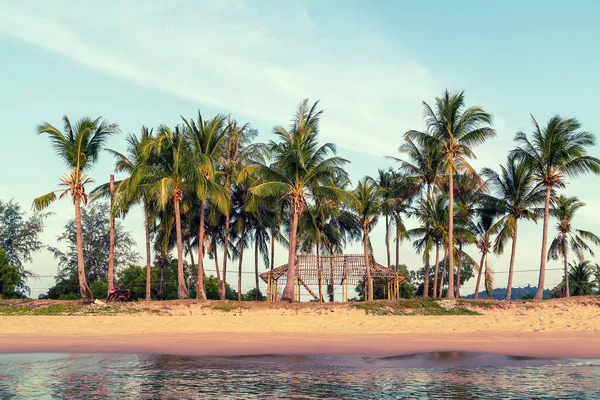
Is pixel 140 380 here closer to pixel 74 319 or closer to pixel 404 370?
pixel 404 370

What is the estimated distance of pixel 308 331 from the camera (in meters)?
20.8

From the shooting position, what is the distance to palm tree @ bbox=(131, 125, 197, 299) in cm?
2967

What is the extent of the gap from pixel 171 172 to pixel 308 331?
14.6 m

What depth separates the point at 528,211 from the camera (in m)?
38.2

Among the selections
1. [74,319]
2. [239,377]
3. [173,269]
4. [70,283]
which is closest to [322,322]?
[74,319]

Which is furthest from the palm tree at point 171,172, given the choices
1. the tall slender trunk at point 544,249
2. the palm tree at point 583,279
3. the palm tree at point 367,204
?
the palm tree at point 583,279

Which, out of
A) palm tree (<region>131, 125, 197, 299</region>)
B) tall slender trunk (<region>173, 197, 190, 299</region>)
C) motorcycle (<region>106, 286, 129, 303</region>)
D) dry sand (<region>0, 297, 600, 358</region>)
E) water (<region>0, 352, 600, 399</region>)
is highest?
palm tree (<region>131, 125, 197, 299</region>)

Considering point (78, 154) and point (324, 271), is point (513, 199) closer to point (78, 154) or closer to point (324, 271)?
point (324, 271)

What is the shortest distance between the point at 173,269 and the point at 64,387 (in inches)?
1696

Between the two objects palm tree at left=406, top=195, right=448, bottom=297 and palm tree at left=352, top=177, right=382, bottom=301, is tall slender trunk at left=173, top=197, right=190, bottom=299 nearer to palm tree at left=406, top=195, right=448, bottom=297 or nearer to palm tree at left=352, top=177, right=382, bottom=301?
palm tree at left=352, top=177, right=382, bottom=301

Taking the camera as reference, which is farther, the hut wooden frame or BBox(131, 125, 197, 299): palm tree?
the hut wooden frame

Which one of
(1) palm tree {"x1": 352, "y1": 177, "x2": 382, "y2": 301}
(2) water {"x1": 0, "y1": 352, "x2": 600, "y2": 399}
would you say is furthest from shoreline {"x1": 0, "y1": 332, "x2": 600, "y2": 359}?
(1) palm tree {"x1": 352, "y1": 177, "x2": 382, "y2": 301}

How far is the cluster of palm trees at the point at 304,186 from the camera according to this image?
30703mm

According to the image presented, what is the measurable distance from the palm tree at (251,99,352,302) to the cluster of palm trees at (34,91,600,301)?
0.06 metres
